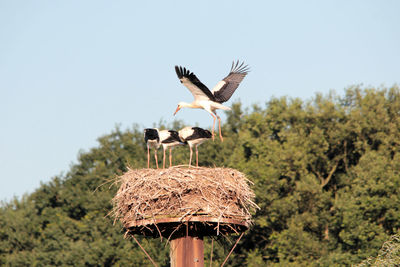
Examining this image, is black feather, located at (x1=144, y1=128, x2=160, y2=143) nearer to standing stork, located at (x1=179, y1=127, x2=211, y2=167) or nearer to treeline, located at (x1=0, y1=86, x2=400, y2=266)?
standing stork, located at (x1=179, y1=127, x2=211, y2=167)

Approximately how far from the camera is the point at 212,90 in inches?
682

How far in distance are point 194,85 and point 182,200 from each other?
3.92m

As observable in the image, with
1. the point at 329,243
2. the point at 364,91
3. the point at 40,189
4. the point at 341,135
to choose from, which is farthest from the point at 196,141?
the point at 40,189

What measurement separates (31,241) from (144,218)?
3752 centimetres

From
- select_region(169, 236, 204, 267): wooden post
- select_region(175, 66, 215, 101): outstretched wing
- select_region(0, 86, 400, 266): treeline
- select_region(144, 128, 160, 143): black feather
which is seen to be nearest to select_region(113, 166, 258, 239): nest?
select_region(169, 236, 204, 267): wooden post

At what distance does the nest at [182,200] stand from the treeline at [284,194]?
78.1ft

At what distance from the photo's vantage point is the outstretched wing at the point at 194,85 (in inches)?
589

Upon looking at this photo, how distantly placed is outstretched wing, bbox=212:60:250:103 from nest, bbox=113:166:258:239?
4200mm

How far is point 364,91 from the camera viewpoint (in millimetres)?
46219

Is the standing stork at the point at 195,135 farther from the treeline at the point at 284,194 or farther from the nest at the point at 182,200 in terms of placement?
the treeline at the point at 284,194

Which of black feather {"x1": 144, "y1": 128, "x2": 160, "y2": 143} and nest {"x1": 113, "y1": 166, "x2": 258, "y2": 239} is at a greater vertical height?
black feather {"x1": 144, "y1": 128, "x2": 160, "y2": 143}

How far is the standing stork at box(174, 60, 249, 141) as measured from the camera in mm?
15180

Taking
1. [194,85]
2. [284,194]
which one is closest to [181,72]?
[194,85]

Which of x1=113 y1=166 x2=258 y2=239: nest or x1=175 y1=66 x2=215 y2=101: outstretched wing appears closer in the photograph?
x1=113 y1=166 x2=258 y2=239: nest
